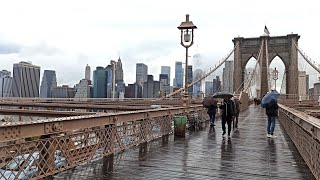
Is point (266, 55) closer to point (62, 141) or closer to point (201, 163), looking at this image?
point (201, 163)

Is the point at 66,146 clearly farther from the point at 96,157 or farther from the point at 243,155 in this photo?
the point at 243,155

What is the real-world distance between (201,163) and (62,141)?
296 centimetres

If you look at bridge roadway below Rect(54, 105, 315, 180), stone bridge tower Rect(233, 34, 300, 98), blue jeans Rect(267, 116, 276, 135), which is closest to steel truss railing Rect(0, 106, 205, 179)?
bridge roadway below Rect(54, 105, 315, 180)

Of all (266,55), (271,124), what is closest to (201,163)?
(271,124)

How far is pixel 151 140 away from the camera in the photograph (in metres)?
10.3

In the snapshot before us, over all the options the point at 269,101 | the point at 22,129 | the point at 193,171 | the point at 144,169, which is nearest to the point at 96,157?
the point at 144,169

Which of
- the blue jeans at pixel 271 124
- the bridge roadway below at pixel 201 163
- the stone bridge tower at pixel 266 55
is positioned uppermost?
the stone bridge tower at pixel 266 55

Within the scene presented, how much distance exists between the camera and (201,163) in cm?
700

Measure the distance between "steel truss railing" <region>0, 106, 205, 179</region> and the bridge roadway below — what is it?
0.80 feet

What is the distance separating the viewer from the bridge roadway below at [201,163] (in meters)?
5.88

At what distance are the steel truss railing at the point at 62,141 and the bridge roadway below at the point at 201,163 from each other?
0.80ft

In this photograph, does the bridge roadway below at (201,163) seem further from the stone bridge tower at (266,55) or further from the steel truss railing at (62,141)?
the stone bridge tower at (266,55)

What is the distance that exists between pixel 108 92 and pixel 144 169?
274ft

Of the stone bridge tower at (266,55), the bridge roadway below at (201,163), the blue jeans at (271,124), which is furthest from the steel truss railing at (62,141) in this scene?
the stone bridge tower at (266,55)
